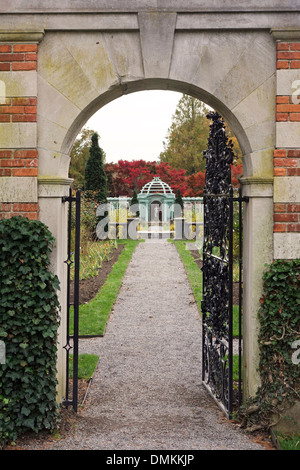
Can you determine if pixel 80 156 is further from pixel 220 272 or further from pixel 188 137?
pixel 220 272

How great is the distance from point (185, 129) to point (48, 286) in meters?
33.2

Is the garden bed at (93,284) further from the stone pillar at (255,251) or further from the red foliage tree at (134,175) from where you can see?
the red foliage tree at (134,175)

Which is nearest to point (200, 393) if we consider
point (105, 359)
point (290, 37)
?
point (105, 359)

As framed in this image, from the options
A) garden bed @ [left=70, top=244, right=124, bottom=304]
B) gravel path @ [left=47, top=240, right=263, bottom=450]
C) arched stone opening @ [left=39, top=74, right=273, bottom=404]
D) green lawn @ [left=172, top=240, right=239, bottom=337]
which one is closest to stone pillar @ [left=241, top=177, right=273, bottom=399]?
arched stone opening @ [left=39, top=74, right=273, bottom=404]

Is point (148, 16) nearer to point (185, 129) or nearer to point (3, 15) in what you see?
point (3, 15)

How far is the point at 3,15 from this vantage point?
437 centimetres

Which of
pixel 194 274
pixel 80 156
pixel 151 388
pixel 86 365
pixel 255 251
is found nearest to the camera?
pixel 255 251

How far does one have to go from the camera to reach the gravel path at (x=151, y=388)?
4211 millimetres

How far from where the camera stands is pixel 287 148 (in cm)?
438

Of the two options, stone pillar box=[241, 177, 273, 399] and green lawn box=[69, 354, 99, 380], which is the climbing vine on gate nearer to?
stone pillar box=[241, 177, 273, 399]

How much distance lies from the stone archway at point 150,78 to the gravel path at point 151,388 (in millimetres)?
908

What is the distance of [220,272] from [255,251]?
63 centimetres

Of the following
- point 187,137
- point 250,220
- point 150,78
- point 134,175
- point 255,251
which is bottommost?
point 255,251


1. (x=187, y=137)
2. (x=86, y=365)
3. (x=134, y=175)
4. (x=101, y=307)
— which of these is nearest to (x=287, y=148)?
(x=86, y=365)
